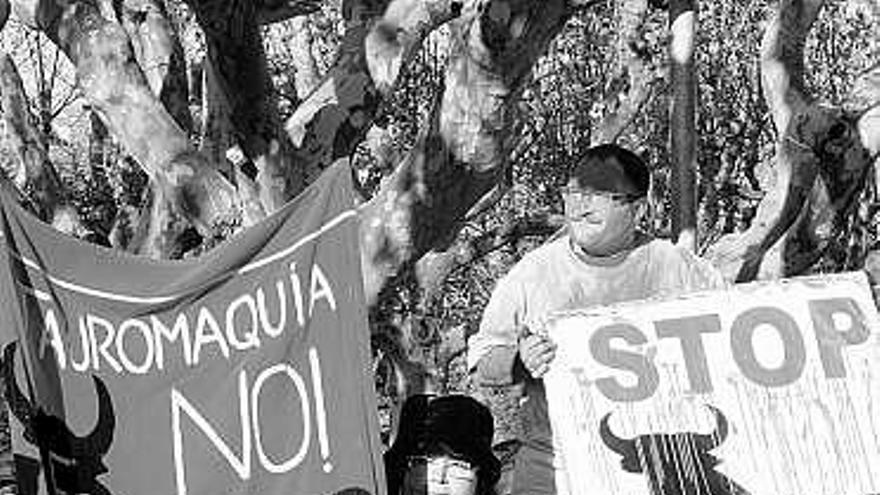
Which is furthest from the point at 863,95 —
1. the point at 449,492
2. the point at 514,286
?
the point at 514,286

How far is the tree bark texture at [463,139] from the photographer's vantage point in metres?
7.60

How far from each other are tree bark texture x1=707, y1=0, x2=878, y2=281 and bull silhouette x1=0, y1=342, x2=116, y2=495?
4.66 meters

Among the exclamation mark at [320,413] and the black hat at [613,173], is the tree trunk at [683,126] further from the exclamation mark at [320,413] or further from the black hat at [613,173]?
the exclamation mark at [320,413]

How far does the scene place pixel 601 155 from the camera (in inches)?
212

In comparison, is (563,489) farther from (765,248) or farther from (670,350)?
(765,248)

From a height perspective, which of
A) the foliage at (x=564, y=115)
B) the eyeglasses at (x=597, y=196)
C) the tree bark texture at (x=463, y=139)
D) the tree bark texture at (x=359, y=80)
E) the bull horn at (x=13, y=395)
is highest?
the foliage at (x=564, y=115)

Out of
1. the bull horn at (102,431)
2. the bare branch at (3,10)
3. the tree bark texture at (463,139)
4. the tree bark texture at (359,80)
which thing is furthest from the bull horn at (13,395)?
the bare branch at (3,10)

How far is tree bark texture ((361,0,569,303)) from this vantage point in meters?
7.60

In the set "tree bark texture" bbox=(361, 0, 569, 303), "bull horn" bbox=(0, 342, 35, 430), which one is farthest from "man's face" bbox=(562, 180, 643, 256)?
"tree bark texture" bbox=(361, 0, 569, 303)

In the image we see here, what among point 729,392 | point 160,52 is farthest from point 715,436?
point 160,52

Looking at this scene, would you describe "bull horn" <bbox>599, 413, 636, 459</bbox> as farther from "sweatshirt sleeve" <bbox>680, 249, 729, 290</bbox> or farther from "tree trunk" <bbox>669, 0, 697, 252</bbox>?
"tree trunk" <bbox>669, 0, 697, 252</bbox>

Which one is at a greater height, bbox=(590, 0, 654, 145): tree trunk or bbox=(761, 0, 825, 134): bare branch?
bbox=(590, 0, 654, 145): tree trunk

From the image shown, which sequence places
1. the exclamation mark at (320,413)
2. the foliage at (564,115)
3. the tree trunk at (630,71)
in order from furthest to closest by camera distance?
the foliage at (564,115) < the tree trunk at (630,71) < the exclamation mark at (320,413)

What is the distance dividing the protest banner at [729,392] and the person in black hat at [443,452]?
3.96 ft
